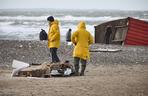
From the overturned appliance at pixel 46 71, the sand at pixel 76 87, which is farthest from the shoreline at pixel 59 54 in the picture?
the sand at pixel 76 87

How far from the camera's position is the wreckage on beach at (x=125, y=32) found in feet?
86.2

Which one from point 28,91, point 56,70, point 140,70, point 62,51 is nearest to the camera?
point 28,91

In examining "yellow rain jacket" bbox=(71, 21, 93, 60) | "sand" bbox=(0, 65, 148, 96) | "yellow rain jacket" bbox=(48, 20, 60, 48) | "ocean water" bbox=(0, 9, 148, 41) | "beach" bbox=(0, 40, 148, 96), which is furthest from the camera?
"ocean water" bbox=(0, 9, 148, 41)

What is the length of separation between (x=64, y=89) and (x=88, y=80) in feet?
5.23

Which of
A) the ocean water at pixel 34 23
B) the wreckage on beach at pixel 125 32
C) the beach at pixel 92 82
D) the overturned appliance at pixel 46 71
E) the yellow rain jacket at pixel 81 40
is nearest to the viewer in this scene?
the beach at pixel 92 82

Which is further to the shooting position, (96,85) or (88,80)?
(88,80)

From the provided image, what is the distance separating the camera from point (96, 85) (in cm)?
1099

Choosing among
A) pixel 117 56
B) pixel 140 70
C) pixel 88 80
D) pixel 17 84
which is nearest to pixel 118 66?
pixel 140 70

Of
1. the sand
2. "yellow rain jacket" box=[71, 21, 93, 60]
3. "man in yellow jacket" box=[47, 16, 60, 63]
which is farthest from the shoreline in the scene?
the sand

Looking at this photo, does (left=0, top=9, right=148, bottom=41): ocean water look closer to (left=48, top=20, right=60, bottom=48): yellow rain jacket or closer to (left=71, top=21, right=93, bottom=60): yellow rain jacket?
(left=48, top=20, right=60, bottom=48): yellow rain jacket

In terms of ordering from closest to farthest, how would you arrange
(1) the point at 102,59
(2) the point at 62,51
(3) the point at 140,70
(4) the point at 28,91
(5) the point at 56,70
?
1. (4) the point at 28,91
2. (5) the point at 56,70
3. (3) the point at 140,70
4. (1) the point at 102,59
5. (2) the point at 62,51

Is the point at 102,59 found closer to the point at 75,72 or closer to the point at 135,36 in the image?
the point at 75,72

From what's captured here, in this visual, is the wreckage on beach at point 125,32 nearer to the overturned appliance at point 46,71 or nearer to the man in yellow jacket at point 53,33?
the man in yellow jacket at point 53,33

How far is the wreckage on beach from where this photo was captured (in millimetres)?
26266
